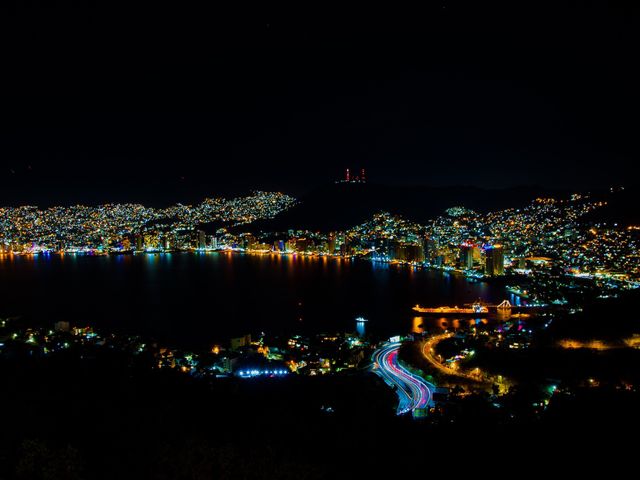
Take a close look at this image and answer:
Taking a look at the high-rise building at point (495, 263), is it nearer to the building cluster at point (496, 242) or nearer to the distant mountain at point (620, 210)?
the building cluster at point (496, 242)

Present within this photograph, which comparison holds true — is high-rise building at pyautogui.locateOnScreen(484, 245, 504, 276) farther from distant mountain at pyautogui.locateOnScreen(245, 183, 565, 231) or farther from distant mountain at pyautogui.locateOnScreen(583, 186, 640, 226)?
distant mountain at pyautogui.locateOnScreen(245, 183, 565, 231)

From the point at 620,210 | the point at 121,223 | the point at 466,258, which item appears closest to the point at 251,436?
the point at 466,258

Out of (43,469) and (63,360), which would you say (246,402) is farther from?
(63,360)

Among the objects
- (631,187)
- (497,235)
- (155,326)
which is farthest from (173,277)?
(631,187)

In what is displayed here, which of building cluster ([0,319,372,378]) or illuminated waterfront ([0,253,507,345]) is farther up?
building cluster ([0,319,372,378])

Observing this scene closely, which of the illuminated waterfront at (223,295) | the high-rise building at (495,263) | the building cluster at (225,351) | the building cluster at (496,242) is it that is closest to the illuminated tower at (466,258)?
the building cluster at (496,242)

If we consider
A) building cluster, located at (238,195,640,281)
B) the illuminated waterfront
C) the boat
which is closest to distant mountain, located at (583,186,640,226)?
building cluster, located at (238,195,640,281)

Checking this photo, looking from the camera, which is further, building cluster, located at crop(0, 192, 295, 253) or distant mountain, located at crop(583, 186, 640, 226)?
building cluster, located at crop(0, 192, 295, 253)
